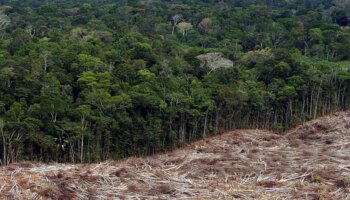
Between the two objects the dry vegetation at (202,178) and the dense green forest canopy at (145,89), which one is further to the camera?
the dense green forest canopy at (145,89)

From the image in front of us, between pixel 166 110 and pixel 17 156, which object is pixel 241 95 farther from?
pixel 17 156

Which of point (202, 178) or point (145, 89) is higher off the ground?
point (145, 89)

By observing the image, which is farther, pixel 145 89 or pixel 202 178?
pixel 145 89

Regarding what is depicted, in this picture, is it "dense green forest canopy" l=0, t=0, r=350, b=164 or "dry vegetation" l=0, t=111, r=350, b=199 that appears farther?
"dense green forest canopy" l=0, t=0, r=350, b=164
